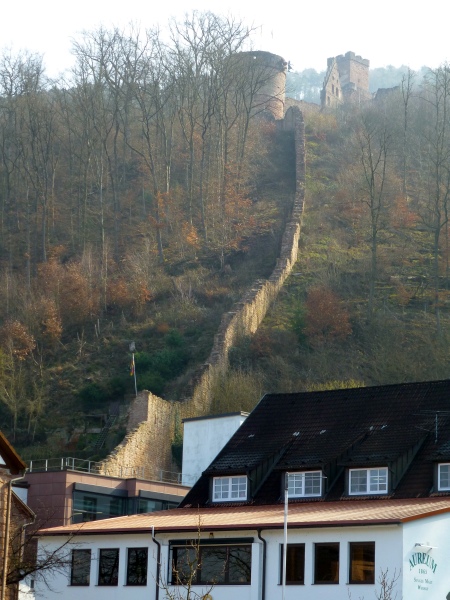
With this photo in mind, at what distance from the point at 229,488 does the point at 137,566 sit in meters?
4.71

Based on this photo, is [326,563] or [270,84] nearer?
[326,563]

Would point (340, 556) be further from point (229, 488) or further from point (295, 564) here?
point (229, 488)

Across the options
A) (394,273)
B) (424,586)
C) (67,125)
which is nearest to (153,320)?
(394,273)

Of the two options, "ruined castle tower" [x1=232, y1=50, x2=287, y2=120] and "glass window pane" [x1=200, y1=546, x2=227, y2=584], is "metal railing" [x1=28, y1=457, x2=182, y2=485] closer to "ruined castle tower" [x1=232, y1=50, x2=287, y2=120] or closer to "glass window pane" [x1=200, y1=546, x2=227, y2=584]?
"glass window pane" [x1=200, y1=546, x2=227, y2=584]

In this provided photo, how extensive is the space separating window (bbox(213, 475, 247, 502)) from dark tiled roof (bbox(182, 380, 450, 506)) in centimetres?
26

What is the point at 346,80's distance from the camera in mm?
153250

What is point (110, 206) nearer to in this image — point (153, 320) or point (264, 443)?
point (153, 320)

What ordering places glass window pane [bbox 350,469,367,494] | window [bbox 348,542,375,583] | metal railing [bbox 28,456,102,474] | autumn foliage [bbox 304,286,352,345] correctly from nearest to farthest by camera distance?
window [bbox 348,542,375,583] < glass window pane [bbox 350,469,367,494] < metal railing [bbox 28,456,102,474] < autumn foliage [bbox 304,286,352,345]

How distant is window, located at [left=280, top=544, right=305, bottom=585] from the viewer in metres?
34.5

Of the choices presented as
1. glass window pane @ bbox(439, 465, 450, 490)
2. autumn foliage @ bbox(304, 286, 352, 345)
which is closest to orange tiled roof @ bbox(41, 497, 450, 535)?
glass window pane @ bbox(439, 465, 450, 490)

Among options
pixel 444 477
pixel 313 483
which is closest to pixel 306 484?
pixel 313 483

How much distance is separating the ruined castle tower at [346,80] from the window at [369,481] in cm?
10399

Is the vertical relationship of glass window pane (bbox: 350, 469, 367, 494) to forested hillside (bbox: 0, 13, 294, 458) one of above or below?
below

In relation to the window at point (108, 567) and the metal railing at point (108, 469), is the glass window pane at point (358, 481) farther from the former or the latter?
the metal railing at point (108, 469)
